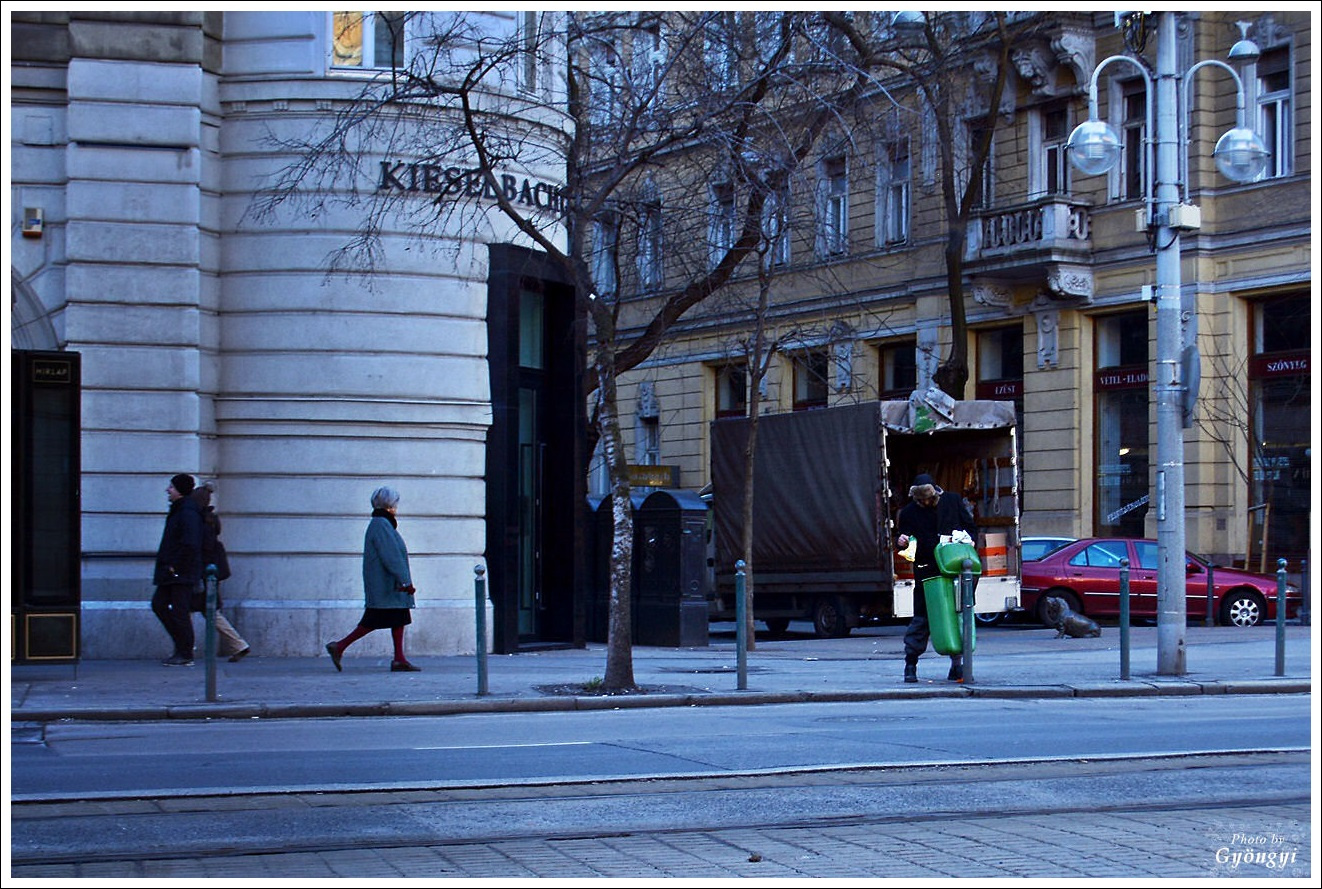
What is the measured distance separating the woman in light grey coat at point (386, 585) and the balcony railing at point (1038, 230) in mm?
19787

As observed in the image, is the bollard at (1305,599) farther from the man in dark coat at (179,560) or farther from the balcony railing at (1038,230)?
the man in dark coat at (179,560)

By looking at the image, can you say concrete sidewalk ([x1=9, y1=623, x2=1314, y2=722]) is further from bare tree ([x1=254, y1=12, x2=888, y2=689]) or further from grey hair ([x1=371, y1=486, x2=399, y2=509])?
grey hair ([x1=371, y1=486, x2=399, y2=509])

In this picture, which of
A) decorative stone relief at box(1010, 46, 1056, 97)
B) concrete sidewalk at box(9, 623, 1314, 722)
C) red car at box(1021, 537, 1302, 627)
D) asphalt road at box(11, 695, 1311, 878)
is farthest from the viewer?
decorative stone relief at box(1010, 46, 1056, 97)

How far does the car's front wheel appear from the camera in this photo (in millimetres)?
27531

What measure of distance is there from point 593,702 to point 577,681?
6.07 feet

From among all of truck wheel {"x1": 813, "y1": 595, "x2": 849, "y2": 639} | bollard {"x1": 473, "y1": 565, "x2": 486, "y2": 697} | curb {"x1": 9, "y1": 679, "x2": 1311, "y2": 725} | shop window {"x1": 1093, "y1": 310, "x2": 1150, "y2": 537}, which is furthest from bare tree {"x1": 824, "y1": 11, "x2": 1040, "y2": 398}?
bollard {"x1": 473, "y1": 565, "x2": 486, "y2": 697}

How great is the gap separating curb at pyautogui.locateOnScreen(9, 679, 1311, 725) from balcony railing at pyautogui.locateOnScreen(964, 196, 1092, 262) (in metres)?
18.4

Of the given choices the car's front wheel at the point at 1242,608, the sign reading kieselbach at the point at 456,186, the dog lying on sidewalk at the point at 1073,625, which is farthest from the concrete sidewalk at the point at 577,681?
the car's front wheel at the point at 1242,608

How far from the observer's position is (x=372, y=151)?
19.6 metres

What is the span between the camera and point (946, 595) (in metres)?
16.7

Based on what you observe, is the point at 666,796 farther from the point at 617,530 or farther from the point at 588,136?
the point at 588,136

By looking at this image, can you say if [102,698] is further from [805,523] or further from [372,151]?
[805,523]

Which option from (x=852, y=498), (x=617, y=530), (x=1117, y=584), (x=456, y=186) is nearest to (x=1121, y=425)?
(x=1117, y=584)

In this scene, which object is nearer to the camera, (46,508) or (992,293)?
(46,508)
